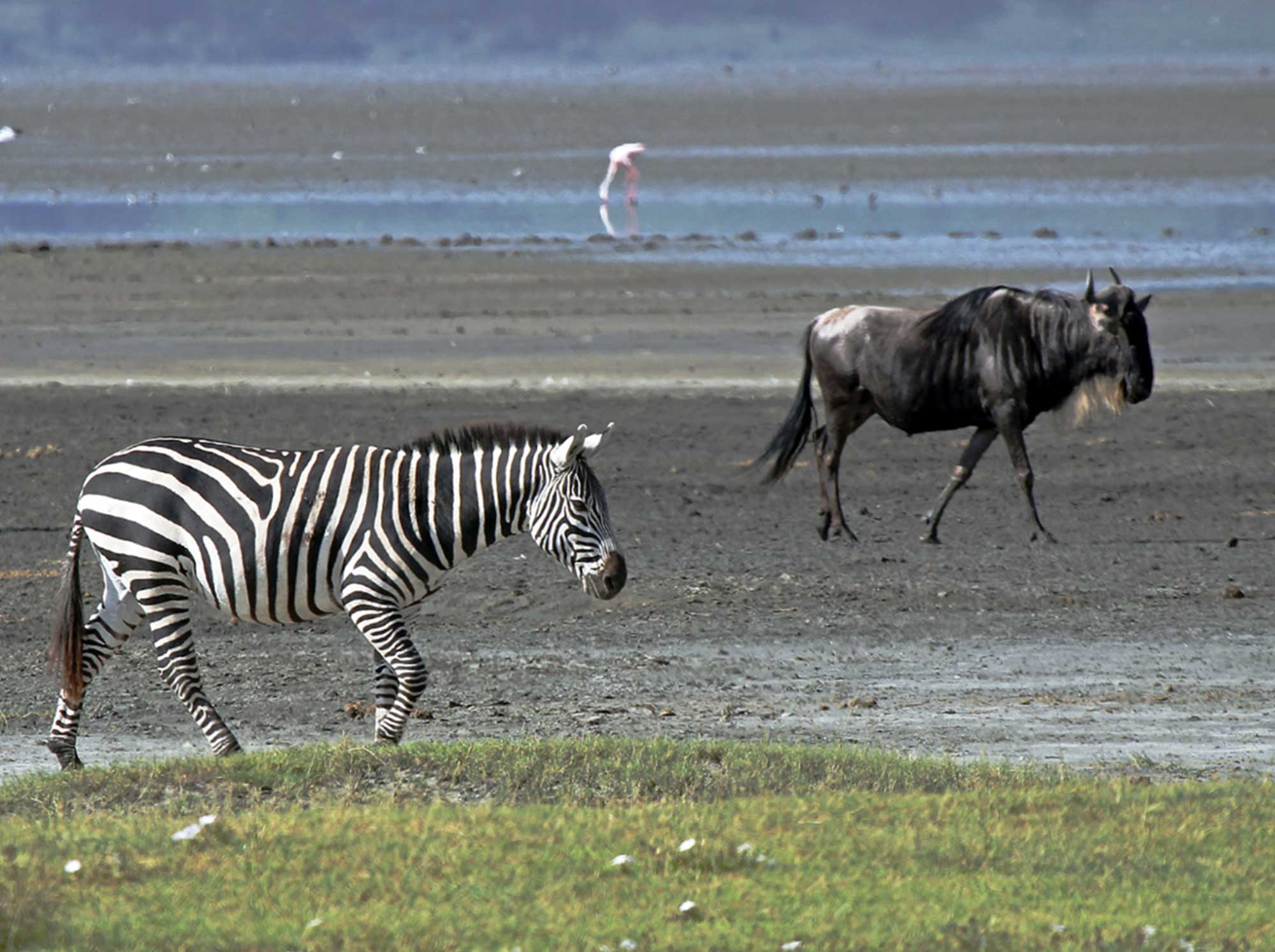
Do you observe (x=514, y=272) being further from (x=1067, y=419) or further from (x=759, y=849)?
(x=759, y=849)

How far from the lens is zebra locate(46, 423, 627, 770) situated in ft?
27.2

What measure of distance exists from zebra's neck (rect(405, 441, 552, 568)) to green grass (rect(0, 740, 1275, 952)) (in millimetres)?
774

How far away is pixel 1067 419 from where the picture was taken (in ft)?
49.4

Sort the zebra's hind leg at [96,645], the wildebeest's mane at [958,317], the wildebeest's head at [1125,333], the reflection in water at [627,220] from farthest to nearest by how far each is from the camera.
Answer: the reflection in water at [627,220] < the wildebeest's mane at [958,317] < the wildebeest's head at [1125,333] < the zebra's hind leg at [96,645]

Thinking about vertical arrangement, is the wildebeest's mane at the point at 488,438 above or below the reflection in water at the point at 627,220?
above

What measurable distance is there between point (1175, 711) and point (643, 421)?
368 inches

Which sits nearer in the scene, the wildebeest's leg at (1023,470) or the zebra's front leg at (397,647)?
the zebra's front leg at (397,647)

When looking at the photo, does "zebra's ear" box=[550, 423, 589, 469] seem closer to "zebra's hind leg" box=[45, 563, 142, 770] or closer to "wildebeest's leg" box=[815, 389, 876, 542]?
"zebra's hind leg" box=[45, 563, 142, 770]

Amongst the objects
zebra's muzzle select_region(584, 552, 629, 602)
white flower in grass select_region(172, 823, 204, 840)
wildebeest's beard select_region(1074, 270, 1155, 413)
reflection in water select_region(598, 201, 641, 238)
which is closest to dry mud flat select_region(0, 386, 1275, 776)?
wildebeest's beard select_region(1074, 270, 1155, 413)

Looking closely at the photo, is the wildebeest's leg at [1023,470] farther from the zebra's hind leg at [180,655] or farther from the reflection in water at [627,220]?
the reflection in water at [627,220]

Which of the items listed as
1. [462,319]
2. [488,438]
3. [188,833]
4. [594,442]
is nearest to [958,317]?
[488,438]

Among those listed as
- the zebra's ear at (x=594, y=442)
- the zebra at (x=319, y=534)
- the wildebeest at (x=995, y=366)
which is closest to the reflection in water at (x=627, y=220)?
the wildebeest at (x=995, y=366)

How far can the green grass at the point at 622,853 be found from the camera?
5.91 metres

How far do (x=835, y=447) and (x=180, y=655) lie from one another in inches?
291
